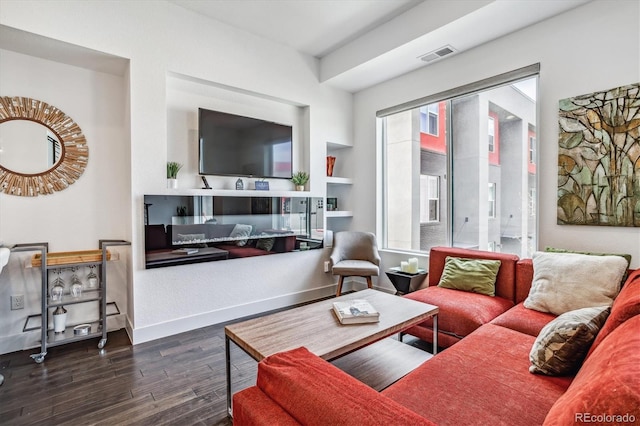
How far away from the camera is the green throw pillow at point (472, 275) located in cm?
Answer: 274

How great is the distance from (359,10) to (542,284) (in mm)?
2952

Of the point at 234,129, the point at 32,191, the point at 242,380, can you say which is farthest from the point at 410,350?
the point at 32,191

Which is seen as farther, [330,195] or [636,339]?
[330,195]

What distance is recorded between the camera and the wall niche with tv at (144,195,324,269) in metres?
2.93

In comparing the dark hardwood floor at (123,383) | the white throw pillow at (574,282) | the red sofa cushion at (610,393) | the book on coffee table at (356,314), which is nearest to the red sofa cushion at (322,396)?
the red sofa cushion at (610,393)

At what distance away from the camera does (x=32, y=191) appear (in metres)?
2.71

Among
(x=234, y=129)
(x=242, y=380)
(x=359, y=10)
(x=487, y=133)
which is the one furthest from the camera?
(x=487, y=133)

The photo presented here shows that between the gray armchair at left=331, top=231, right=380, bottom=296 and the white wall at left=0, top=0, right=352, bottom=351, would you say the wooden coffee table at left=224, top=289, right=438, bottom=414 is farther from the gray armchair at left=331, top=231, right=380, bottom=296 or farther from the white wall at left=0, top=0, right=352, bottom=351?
the gray armchair at left=331, top=231, right=380, bottom=296

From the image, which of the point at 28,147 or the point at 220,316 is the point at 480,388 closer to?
the point at 220,316

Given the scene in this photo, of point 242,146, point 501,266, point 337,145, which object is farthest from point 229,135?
point 501,266

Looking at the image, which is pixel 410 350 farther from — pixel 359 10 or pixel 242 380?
pixel 359 10

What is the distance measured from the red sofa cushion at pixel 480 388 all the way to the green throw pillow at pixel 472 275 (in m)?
1.03

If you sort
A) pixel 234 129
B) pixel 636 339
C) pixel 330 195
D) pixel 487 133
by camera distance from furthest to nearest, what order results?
1. pixel 330 195
2. pixel 487 133
3. pixel 234 129
4. pixel 636 339

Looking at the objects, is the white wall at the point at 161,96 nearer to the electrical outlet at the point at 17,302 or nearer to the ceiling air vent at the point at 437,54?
the electrical outlet at the point at 17,302
